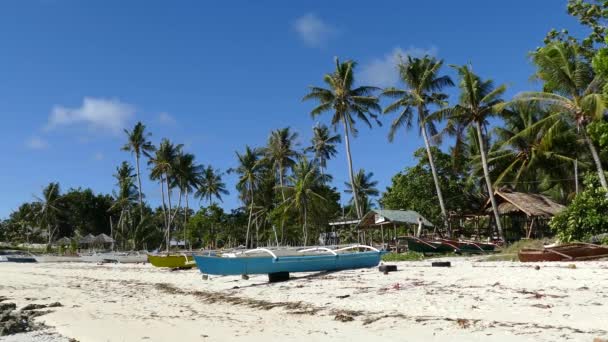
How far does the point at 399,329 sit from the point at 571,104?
62.1 feet

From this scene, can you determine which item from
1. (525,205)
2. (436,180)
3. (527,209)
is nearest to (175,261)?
(436,180)

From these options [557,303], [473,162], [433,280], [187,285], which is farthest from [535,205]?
[557,303]

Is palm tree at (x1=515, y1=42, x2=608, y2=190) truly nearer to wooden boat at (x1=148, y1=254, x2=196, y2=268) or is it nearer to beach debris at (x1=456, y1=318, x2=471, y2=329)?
beach debris at (x1=456, y1=318, x2=471, y2=329)

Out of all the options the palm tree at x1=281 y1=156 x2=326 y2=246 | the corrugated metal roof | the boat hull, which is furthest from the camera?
the palm tree at x1=281 y1=156 x2=326 y2=246

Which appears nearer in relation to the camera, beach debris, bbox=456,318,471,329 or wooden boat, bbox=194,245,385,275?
beach debris, bbox=456,318,471,329

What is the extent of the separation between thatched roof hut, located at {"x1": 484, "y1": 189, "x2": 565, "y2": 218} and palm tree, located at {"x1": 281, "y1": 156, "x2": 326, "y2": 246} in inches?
561

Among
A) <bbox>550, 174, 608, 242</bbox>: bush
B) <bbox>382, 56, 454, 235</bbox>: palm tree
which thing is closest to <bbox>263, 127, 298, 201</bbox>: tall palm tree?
<bbox>382, 56, 454, 235</bbox>: palm tree

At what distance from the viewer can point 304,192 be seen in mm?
40062

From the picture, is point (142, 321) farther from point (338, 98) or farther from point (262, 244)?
point (262, 244)

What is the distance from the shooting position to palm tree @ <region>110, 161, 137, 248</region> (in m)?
65.2

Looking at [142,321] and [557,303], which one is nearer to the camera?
[557,303]

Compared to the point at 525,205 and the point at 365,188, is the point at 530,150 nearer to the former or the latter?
the point at 525,205

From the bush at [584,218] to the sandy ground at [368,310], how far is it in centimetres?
721

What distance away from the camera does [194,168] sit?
57531mm
